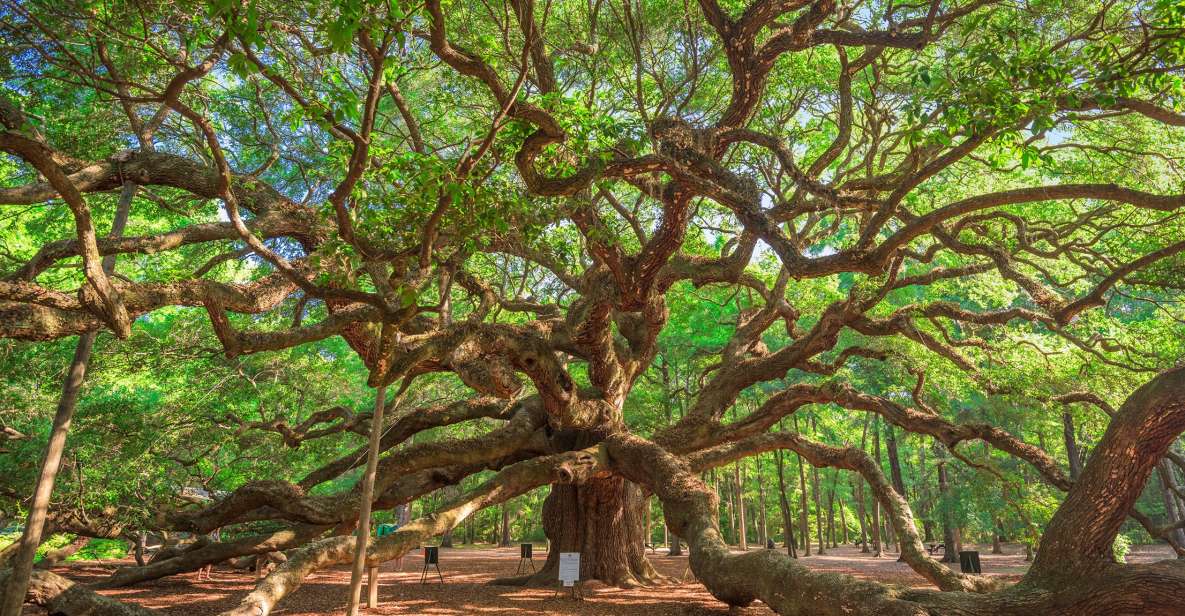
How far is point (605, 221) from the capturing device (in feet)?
24.8

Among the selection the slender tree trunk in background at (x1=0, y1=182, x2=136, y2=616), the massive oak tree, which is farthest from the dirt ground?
the slender tree trunk in background at (x1=0, y1=182, x2=136, y2=616)

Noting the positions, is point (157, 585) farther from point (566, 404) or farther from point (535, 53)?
point (535, 53)

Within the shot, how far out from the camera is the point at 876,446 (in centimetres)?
2005

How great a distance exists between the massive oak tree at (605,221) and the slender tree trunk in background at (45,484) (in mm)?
196

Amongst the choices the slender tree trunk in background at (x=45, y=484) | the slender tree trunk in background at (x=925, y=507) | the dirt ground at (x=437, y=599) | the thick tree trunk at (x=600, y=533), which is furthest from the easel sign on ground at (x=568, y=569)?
the slender tree trunk in background at (x=925, y=507)

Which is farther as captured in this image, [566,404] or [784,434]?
[784,434]

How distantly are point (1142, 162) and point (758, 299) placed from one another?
7728mm

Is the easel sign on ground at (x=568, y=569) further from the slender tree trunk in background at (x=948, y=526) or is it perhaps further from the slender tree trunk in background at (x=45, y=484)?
the slender tree trunk in background at (x=948, y=526)

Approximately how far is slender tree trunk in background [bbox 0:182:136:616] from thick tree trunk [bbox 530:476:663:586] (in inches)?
258

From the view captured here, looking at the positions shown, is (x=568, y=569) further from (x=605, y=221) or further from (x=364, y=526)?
(x=605, y=221)

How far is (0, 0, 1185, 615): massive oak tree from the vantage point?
174 inches

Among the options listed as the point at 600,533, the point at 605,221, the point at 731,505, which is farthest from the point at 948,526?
the point at 605,221

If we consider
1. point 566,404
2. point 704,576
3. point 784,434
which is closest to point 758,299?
point 784,434

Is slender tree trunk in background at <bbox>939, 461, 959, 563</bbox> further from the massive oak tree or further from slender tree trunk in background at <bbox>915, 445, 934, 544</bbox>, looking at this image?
the massive oak tree
